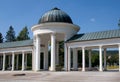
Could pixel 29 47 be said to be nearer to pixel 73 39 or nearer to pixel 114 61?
pixel 73 39

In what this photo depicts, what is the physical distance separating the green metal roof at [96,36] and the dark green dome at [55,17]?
4.47 metres

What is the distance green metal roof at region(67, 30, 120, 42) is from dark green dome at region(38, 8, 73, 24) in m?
4.47

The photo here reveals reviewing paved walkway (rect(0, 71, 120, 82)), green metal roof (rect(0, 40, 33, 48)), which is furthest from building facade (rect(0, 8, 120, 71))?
paved walkway (rect(0, 71, 120, 82))

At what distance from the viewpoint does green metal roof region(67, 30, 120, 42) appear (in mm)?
46469

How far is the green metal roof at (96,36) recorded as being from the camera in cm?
4647

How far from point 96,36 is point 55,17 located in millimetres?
10371

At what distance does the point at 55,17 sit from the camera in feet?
174

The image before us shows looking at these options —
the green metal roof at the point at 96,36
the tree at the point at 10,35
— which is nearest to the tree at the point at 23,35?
the tree at the point at 10,35

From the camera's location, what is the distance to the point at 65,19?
53.6 metres

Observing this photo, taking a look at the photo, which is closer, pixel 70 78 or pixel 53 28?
pixel 70 78

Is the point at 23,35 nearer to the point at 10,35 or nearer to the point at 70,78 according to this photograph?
the point at 10,35

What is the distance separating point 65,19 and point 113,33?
1169 cm

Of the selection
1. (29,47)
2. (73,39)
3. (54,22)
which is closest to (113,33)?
(73,39)

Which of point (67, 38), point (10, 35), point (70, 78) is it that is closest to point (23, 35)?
point (10, 35)
